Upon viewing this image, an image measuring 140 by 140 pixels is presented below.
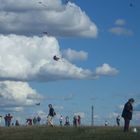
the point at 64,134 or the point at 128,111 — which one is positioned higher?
the point at 128,111

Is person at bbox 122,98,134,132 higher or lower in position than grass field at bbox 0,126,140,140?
higher

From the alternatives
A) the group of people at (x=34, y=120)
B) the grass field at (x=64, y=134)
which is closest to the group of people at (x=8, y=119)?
the group of people at (x=34, y=120)

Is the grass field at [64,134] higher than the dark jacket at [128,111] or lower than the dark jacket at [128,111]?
lower

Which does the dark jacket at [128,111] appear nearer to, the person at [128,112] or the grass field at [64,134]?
the person at [128,112]

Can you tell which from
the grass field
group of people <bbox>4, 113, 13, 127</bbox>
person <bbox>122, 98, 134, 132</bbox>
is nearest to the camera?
the grass field

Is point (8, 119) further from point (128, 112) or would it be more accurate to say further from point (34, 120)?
point (128, 112)

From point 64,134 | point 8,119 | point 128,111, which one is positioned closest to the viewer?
point 64,134

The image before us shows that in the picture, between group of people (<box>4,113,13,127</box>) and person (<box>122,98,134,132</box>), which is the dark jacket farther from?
group of people (<box>4,113,13,127</box>)

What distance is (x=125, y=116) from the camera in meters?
54.0

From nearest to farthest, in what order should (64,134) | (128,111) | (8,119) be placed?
1. (64,134)
2. (128,111)
3. (8,119)

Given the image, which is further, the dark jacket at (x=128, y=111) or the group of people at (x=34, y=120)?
the group of people at (x=34, y=120)

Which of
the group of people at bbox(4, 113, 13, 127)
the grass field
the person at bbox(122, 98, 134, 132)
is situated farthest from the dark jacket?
the group of people at bbox(4, 113, 13, 127)

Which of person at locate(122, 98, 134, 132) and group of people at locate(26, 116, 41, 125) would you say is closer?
person at locate(122, 98, 134, 132)

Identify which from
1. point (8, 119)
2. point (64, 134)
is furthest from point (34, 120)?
point (64, 134)
